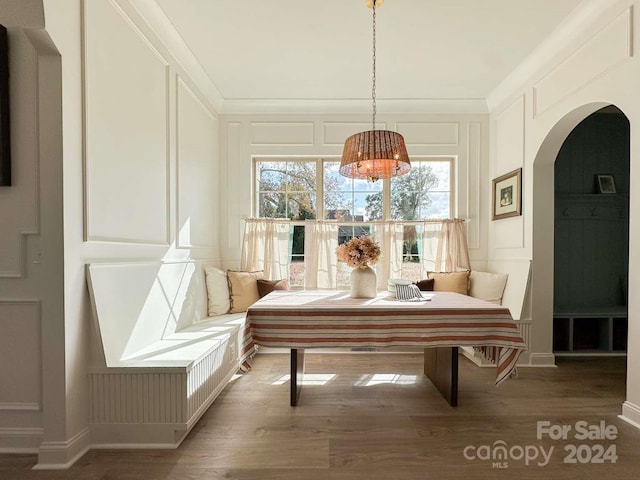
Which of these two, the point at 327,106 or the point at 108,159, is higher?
the point at 327,106

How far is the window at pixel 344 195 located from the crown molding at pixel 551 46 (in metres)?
0.99

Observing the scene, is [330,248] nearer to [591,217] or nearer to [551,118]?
[551,118]

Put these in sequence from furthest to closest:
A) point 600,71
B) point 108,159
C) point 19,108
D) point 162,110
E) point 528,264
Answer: point 528,264 < point 162,110 < point 600,71 < point 108,159 < point 19,108

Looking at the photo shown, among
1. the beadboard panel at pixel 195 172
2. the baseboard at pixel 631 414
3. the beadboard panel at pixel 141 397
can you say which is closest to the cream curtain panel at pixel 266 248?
the beadboard panel at pixel 195 172

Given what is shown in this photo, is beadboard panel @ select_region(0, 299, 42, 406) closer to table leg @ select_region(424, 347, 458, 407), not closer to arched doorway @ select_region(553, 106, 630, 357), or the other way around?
table leg @ select_region(424, 347, 458, 407)

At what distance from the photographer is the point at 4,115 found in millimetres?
1879

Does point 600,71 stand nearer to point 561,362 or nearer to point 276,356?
point 561,362

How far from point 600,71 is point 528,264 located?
5.76ft

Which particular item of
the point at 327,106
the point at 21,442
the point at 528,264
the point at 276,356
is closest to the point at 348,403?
the point at 276,356

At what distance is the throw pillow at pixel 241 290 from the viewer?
12.8ft

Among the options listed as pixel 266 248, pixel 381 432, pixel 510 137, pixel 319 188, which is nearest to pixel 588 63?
pixel 510 137

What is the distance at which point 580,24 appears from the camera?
9.18ft

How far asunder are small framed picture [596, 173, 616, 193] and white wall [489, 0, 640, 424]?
1.20m

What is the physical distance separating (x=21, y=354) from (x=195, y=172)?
2.21 m
